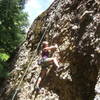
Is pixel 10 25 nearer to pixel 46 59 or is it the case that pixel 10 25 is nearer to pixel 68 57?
pixel 46 59

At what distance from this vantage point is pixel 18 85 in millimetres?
12055

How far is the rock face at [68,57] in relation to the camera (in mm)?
9180

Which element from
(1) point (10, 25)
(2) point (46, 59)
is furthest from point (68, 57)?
(1) point (10, 25)

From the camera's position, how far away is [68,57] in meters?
10.4

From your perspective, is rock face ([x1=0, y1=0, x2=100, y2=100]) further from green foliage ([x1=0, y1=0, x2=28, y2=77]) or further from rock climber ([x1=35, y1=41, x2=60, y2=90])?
green foliage ([x1=0, y1=0, x2=28, y2=77])

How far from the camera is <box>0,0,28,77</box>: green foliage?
15891 millimetres

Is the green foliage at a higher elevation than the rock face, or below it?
higher

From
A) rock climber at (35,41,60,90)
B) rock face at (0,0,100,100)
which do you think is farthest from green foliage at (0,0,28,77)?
rock climber at (35,41,60,90)

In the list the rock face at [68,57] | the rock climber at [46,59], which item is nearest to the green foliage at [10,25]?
the rock face at [68,57]

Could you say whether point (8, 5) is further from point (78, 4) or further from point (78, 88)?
point (78, 88)

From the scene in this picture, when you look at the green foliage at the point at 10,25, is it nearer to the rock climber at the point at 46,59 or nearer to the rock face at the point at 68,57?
the rock face at the point at 68,57

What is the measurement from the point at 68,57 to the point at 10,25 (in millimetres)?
6944

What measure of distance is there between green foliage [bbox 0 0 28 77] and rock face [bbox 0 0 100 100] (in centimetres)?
195

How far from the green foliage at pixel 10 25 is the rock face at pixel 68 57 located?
6.40 ft
